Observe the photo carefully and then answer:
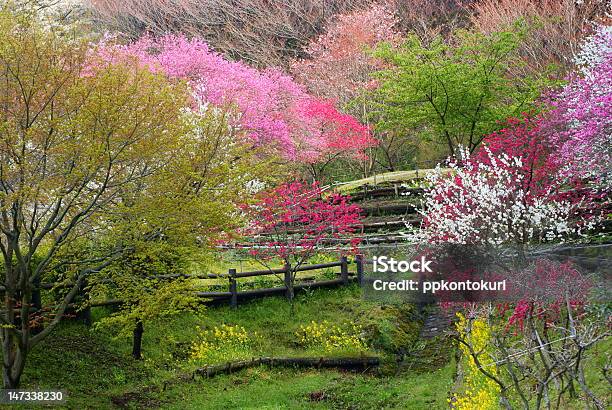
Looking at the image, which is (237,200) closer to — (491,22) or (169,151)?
(169,151)

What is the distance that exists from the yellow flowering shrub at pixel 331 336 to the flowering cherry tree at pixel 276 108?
39.6 feet

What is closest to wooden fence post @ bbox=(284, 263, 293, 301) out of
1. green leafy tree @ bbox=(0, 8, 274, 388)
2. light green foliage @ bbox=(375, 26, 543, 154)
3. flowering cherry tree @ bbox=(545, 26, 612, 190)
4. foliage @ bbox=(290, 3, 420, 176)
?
green leafy tree @ bbox=(0, 8, 274, 388)

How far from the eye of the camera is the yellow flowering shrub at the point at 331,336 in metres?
14.8

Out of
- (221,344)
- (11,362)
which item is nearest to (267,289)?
(221,344)

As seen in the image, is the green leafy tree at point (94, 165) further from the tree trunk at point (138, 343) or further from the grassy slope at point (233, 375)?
the tree trunk at point (138, 343)

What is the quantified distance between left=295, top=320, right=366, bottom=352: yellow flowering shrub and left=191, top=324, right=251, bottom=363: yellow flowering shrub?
1.25 meters

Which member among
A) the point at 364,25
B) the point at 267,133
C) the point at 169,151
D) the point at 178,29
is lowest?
the point at 169,151

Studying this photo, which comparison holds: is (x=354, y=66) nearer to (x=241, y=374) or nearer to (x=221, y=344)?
(x=221, y=344)

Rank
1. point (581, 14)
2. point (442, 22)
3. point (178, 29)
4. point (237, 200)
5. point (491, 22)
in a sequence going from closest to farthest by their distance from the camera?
point (237, 200) < point (581, 14) < point (491, 22) < point (442, 22) < point (178, 29)

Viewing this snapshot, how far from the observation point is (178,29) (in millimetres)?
42844

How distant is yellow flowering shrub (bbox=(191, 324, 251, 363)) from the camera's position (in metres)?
14.3

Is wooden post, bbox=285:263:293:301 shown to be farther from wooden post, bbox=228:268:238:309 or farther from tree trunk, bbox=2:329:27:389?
tree trunk, bbox=2:329:27:389

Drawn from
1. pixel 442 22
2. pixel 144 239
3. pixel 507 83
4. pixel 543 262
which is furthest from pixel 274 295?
pixel 442 22

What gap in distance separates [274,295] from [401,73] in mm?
9374
